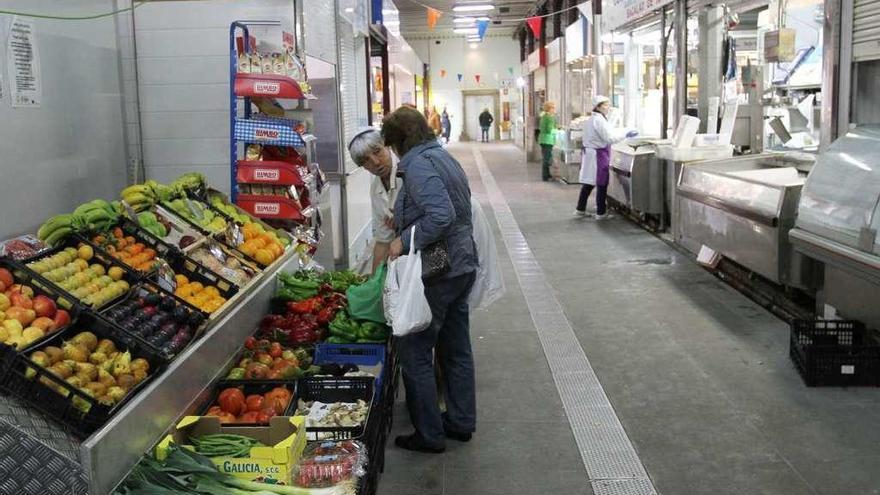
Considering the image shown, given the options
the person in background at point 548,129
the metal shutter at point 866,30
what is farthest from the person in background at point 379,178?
the person in background at point 548,129

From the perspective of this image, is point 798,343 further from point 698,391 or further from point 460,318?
point 460,318

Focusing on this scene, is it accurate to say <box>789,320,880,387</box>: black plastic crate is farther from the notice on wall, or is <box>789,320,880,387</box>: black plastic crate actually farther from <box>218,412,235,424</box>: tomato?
the notice on wall

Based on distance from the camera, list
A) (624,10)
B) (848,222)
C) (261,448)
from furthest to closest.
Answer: (624,10), (848,222), (261,448)

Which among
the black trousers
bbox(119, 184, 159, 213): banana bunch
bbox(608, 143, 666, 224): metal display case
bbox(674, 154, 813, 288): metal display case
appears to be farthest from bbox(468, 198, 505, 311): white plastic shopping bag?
the black trousers

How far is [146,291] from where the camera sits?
3730 millimetres

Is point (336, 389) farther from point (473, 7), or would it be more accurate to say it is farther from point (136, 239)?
point (473, 7)

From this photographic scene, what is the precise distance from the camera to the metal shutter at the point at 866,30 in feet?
16.9

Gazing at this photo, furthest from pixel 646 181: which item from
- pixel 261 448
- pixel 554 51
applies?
pixel 554 51

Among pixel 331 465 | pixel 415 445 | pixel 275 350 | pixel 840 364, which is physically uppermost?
pixel 275 350

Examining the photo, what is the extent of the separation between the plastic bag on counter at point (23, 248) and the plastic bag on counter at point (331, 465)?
1592 millimetres

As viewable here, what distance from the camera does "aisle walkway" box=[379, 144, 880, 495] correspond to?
359 centimetres

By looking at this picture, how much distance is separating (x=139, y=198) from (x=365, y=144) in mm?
1608

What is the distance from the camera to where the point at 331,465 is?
306 cm

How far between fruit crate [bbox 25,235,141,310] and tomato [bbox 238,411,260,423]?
2.45 ft
